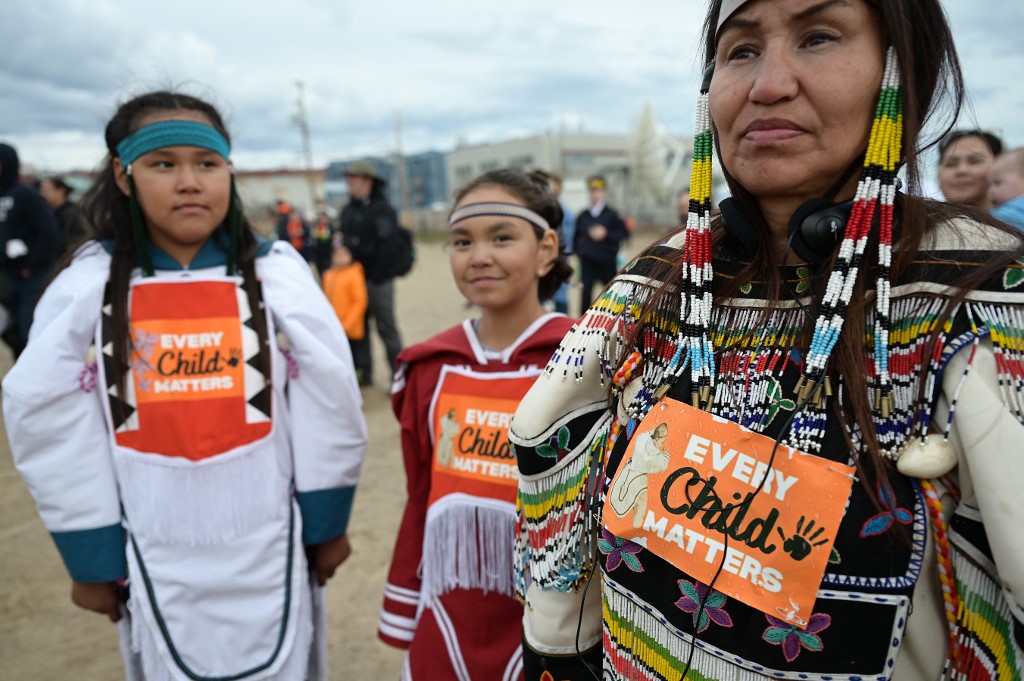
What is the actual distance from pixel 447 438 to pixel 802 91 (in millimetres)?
1267

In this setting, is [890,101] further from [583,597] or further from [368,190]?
[368,190]

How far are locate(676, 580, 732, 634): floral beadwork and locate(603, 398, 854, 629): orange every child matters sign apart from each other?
0.03 metres

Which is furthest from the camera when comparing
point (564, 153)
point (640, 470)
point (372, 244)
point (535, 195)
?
point (564, 153)

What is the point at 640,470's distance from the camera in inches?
40.5

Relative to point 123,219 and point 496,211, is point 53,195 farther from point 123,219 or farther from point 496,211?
point 496,211

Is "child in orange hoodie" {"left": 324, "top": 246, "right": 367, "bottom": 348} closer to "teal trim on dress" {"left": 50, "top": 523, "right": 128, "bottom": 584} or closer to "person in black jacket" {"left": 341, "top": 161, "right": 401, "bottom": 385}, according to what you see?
"person in black jacket" {"left": 341, "top": 161, "right": 401, "bottom": 385}

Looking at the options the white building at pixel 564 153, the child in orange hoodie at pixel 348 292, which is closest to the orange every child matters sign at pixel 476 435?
the child in orange hoodie at pixel 348 292

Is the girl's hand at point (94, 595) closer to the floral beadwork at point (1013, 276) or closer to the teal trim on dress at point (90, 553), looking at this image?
the teal trim on dress at point (90, 553)

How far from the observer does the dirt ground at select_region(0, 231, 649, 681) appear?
2738 mm

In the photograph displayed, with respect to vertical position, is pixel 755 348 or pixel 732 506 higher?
pixel 755 348

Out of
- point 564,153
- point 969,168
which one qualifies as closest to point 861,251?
point 969,168

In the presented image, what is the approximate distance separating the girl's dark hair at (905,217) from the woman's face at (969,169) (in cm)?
340

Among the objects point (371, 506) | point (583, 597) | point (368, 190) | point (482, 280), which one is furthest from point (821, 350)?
point (368, 190)

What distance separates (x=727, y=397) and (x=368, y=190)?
5764mm
